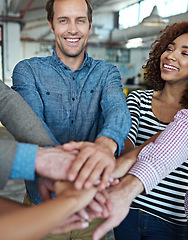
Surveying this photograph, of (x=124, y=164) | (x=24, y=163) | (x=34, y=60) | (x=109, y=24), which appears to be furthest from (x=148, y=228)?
(x=109, y=24)

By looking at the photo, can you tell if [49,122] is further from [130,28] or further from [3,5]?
[130,28]

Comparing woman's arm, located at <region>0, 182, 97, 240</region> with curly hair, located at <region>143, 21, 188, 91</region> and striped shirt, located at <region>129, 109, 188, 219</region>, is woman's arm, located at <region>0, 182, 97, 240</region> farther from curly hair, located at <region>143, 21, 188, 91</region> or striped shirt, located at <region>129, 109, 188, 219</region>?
curly hair, located at <region>143, 21, 188, 91</region>

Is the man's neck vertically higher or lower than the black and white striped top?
higher

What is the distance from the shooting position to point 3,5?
9.73 metres

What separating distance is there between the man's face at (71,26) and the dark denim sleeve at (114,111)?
0.23 meters

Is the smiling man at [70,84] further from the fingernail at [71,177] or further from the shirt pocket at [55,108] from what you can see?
the fingernail at [71,177]

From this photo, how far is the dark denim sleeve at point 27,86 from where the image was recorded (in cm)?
122

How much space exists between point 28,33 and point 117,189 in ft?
59.8

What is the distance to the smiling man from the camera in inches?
50.6

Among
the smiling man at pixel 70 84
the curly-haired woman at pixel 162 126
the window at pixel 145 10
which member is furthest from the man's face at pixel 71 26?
the window at pixel 145 10

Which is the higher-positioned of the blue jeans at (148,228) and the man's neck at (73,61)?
the man's neck at (73,61)

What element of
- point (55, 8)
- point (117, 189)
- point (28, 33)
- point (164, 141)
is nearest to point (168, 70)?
point (164, 141)

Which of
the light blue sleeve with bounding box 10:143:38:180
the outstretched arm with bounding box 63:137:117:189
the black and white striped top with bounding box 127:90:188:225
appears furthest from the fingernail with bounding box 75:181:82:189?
the black and white striped top with bounding box 127:90:188:225

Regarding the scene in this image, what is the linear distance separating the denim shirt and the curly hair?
33 centimetres
